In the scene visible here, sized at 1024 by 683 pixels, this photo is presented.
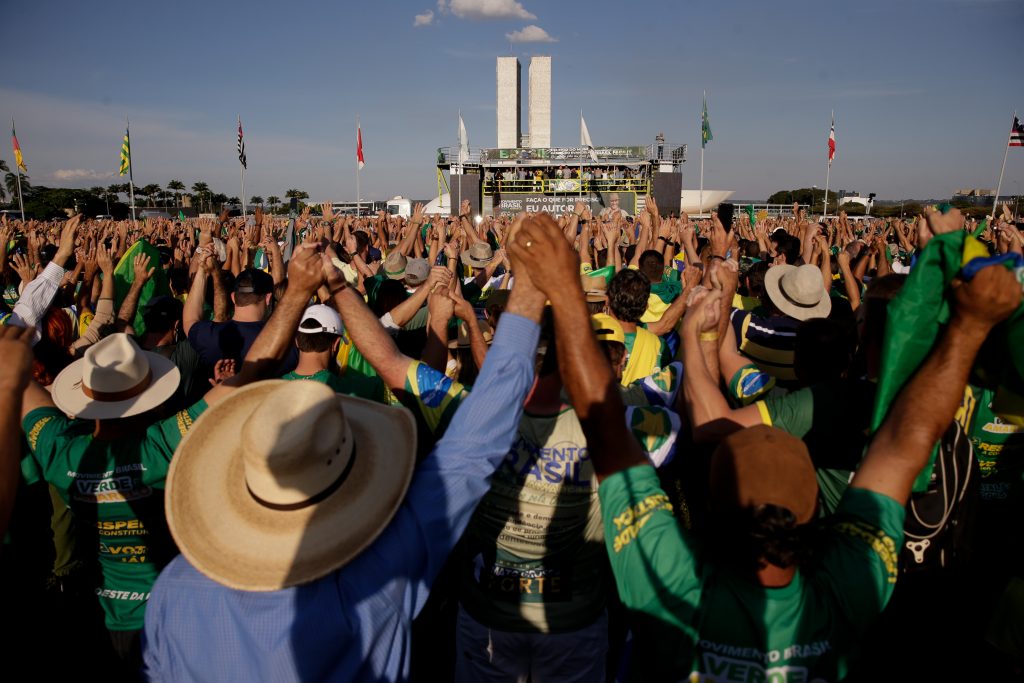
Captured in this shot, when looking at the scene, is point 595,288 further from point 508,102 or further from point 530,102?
point 508,102

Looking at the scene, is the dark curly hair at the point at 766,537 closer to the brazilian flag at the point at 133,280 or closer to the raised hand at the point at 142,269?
the raised hand at the point at 142,269

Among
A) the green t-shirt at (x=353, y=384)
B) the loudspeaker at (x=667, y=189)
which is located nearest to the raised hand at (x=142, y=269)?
the green t-shirt at (x=353, y=384)

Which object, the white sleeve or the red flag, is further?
the red flag

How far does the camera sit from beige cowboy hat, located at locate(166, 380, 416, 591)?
1.51 meters

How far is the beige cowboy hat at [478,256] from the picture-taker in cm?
814

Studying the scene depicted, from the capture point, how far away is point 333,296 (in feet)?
8.45

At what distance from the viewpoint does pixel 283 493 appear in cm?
153

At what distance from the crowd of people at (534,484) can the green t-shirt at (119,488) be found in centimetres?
1

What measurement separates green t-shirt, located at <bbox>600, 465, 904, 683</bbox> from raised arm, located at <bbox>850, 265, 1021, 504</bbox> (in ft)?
0.29

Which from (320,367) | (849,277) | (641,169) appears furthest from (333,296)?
(641,169)

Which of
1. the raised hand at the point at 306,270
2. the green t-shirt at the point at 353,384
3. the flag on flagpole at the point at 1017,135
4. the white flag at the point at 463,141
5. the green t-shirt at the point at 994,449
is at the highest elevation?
the white flag at the point at 463,141

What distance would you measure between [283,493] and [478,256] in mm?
6929

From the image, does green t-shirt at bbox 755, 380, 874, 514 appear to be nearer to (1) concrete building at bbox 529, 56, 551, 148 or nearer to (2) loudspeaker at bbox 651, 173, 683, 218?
(2) loudspeaker at bbox 651, 173, 683, 218

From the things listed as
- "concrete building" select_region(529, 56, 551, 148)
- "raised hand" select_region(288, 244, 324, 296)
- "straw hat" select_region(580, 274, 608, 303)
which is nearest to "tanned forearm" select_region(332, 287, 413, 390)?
"raised hand" select_region(288, 244, 324, 296)
